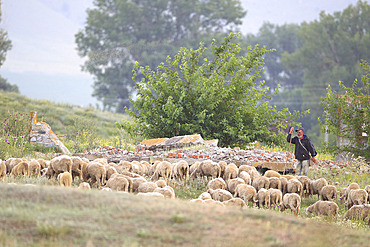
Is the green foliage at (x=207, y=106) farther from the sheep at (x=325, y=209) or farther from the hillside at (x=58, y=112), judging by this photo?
the hillside at (x=58, y=112)

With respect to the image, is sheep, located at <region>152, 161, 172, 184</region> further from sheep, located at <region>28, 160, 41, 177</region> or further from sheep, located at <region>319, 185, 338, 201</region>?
sheep, located at <region>319, 185, 338, 201</region>

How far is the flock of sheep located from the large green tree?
32466 mm

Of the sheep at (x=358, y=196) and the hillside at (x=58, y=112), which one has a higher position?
the hillside at (x=58, y=112)

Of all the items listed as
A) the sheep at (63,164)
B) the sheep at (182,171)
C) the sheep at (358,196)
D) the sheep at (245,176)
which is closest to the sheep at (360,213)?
the sheep at (358,196)

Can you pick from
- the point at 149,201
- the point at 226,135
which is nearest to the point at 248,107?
the point at 226,135

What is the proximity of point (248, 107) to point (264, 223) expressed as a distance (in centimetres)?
1194

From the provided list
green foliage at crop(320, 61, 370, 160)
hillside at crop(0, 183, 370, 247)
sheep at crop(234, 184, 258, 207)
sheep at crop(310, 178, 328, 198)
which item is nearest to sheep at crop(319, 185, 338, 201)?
sheep at crop(310, 178, 328, 198)

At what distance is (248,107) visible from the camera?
1333cm

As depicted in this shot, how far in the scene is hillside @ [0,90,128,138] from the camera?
2430cm

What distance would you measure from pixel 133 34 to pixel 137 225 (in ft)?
134

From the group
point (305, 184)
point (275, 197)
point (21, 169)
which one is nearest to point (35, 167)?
point (21, 169)

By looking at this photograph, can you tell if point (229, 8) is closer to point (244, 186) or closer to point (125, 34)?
point (125, 34)

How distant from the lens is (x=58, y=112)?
26953 millimetres

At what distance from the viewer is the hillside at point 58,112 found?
24.3 meters
